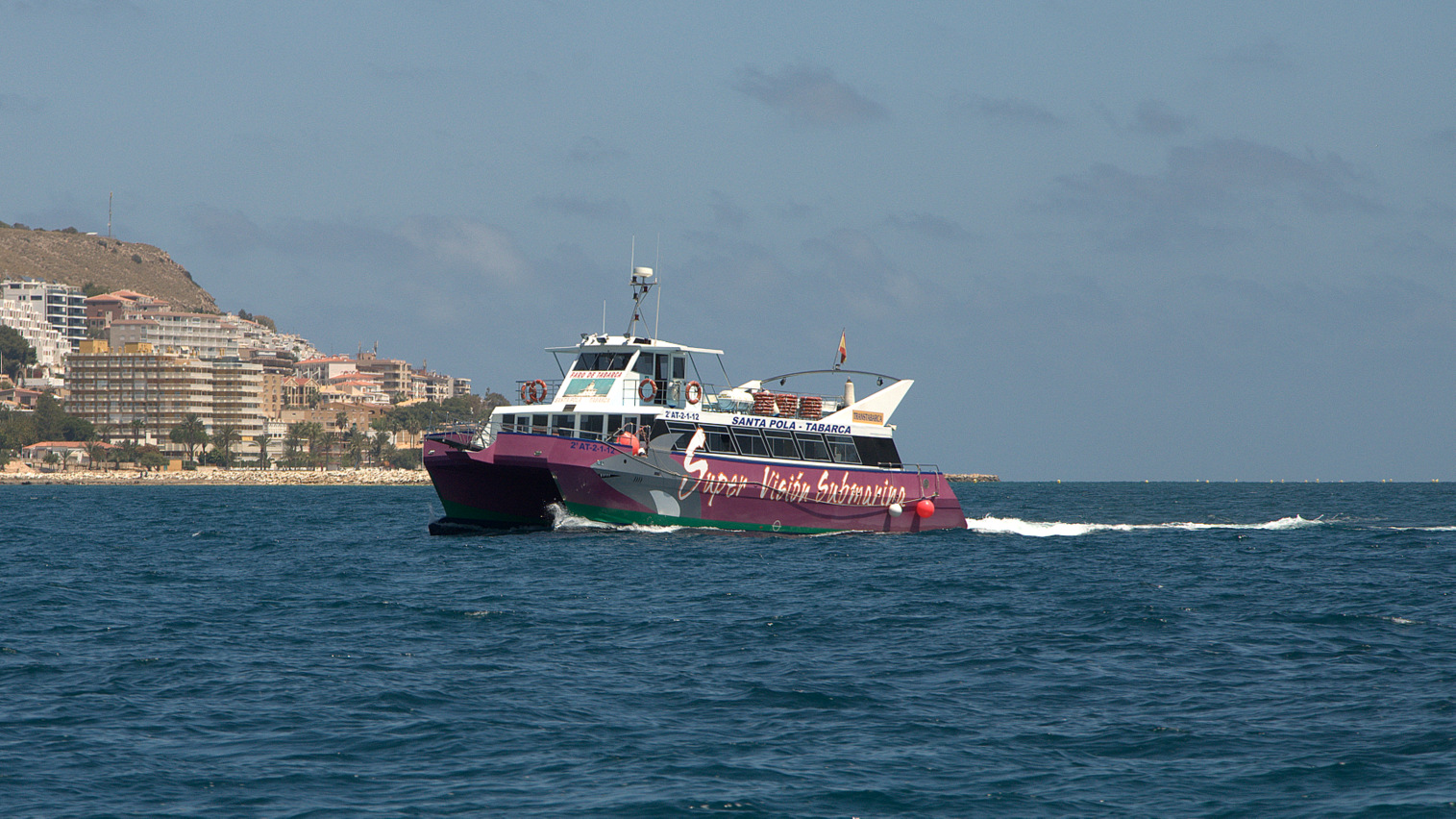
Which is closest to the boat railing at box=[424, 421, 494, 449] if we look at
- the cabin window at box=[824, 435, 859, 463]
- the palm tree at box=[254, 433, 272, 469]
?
the cabin window at box=[824, 435, 859, 463]

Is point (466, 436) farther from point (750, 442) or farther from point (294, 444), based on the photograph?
point (294, 444)

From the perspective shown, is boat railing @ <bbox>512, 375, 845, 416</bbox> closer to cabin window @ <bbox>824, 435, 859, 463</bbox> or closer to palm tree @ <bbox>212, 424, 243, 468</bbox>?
cabin window @ <bbox>824, 435, 859, 463</bbox>

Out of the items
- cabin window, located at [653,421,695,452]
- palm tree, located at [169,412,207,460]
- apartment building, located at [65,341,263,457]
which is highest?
apartment building, located at [65,341,263,457]

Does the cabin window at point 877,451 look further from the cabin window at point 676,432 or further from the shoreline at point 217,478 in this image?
the shoreline at point 217,478

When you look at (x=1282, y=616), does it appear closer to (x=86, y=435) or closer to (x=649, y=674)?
(x=649, y=674)

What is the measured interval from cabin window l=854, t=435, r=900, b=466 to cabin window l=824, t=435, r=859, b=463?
9.1 inches

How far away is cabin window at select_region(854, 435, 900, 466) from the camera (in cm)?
4031

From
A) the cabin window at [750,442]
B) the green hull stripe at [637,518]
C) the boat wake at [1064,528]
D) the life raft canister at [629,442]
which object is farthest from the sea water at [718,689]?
the boat wake at [1064,528]

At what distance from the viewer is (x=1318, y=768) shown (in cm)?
1268

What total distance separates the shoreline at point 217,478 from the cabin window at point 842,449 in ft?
394

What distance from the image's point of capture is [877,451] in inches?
1603

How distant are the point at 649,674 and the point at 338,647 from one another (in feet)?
16.1

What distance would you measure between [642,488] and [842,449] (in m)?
7.34

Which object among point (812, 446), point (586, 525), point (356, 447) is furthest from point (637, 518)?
Answer: point (356, 447)
